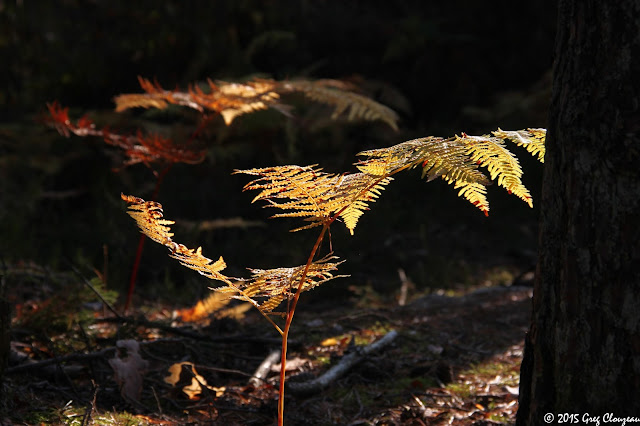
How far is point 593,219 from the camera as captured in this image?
1362mm

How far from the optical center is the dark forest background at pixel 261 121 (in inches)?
194

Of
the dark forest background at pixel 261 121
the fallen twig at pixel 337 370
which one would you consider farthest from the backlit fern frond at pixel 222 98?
the fallen twig at pixel 337 370

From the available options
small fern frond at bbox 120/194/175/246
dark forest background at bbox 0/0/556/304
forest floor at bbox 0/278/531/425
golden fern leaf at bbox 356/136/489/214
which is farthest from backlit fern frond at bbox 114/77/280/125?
golden fern leaf at bbox 356/136/489/214

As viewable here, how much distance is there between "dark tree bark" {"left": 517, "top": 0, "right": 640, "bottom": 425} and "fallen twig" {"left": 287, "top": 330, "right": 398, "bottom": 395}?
1.11 m

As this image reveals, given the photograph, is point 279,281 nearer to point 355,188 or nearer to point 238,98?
point 355,188

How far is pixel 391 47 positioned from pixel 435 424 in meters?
5.52

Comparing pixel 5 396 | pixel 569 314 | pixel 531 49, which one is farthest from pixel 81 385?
pixel 531 49

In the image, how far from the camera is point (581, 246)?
1385 mm

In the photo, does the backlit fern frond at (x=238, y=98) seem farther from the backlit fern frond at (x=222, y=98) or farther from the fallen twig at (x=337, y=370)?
the fallen twig at (x=337, y=370)

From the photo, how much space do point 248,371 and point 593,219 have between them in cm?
178

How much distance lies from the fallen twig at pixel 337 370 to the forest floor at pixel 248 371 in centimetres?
2

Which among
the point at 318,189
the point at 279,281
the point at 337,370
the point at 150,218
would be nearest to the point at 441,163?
the point at 318,189

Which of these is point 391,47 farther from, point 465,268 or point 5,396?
point 5,396

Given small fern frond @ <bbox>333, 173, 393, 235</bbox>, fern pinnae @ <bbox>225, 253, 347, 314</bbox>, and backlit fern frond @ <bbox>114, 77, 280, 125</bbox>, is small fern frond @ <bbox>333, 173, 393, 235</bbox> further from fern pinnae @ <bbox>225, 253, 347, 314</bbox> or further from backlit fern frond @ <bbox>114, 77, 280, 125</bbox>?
backlit fern frond @ <bbox>114, 77, 280, 125</bbox>
